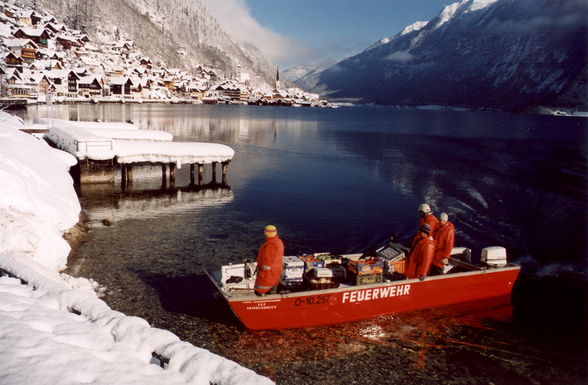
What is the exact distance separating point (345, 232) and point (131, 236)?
10.9 meters

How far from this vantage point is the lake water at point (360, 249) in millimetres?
11859

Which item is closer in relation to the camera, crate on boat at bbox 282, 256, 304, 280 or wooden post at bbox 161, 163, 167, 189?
crate on boat at bbox 282, 256, 304, 280

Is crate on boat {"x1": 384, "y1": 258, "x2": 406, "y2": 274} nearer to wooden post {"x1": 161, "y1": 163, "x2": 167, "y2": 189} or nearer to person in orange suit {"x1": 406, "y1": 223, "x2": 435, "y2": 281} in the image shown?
person in orange suit {"x1": 406, "y1": 223, "x2": 435, "y2": 281}

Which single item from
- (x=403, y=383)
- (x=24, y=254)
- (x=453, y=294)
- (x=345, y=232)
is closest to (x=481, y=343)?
(x=453, y=294)

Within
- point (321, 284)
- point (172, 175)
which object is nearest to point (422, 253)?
point (321, 284)

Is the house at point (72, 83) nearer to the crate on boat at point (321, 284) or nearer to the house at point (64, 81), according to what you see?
the house at point (64, 81)

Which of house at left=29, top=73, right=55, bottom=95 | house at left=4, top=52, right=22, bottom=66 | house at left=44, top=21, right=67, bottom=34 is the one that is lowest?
house at left=29, top=73, right=55, bottom=95

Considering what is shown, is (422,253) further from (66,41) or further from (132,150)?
(66,41)

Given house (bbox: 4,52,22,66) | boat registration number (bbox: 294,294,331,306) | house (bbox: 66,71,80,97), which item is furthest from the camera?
house (bbox: 66,71,80,97)

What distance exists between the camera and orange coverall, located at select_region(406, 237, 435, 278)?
44.5 ft

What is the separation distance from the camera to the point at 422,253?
13633 mm

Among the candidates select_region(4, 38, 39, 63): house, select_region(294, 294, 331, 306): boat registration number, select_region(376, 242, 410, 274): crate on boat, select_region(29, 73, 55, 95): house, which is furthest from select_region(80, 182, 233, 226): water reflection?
select_region(4, 38, 39, 63): house

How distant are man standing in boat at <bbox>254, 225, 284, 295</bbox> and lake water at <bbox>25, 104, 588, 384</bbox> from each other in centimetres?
162

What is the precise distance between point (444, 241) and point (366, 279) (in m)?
3.40
